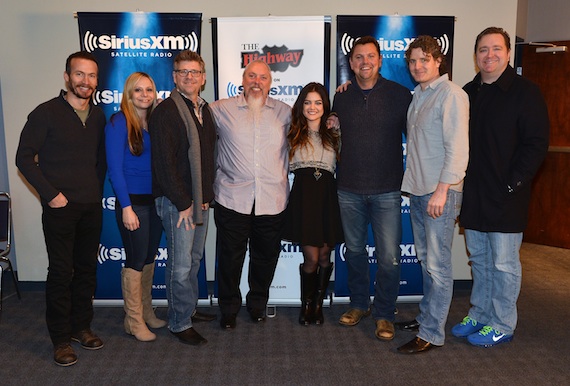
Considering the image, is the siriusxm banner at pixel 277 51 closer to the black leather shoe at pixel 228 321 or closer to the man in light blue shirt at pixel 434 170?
the black leather shoe at pixel 228 321

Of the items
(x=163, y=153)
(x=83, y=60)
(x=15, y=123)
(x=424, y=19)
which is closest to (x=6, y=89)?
(x=15, y=123)

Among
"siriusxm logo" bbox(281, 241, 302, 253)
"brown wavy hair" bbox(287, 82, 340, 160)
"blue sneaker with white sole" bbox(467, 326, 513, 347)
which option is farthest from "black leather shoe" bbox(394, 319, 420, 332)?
"brown wavy hair" bbox(287, 82, 340, 160)

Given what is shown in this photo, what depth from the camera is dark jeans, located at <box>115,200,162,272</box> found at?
317 centimetres

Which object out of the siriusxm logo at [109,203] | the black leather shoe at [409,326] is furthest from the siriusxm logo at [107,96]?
the black leather shoe at [409,326]

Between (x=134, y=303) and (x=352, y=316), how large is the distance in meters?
1.48

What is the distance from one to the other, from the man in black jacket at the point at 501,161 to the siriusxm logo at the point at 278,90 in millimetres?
1262

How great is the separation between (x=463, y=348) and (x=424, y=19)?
2.35 m

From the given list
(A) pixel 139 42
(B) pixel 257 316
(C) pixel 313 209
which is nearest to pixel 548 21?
(C) pixel 313 209

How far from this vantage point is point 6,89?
13.5 feet

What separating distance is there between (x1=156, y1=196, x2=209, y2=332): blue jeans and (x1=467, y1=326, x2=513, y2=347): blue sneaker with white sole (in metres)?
1.82

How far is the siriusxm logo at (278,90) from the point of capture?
12.7 feet

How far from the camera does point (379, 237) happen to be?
340 cm

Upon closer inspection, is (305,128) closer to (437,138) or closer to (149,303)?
(437,138)

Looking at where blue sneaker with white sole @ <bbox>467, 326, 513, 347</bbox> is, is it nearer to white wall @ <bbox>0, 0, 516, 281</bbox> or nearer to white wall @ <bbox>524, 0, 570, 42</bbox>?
white wall @ <bbox>0, 0, 516, 281</bbox>
